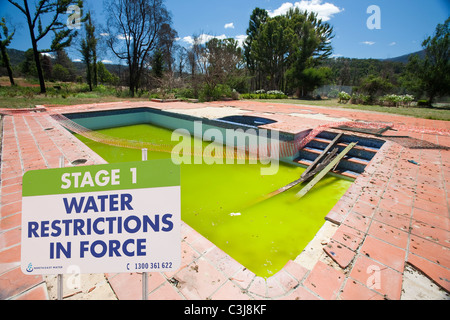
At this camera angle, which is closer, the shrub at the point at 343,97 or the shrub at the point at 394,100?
the shrub at the point at 394,100

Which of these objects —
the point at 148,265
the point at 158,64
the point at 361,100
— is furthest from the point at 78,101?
the point at 361,100

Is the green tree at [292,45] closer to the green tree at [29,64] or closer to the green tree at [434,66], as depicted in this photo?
the green tree at [434,66]

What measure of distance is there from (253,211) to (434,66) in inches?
812

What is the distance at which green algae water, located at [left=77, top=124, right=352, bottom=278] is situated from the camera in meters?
2.12

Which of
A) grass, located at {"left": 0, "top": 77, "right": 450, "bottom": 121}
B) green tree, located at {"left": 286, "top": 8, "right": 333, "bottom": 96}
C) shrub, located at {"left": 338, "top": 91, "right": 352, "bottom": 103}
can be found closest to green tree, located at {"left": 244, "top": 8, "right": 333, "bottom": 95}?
green tree, located at {"left": 286, "top": 8, "right": 333, "bottom": 96}

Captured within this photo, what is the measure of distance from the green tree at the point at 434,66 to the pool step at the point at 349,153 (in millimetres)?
16791

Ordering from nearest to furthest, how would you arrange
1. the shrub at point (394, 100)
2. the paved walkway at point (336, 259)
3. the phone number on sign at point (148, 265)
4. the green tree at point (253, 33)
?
the phone number on sign at point (148, 265), the paved walkway at point (336, 259), the shrub at point (394, 100), the green tree at point (253, 33)

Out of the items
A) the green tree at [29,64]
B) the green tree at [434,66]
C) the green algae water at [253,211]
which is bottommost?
the green algae water at [253,211]

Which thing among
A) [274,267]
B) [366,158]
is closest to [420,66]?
[366,158]

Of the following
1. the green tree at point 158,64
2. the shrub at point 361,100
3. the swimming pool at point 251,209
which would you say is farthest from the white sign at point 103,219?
the green tree at point 158,64

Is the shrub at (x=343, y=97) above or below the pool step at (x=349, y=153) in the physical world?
above

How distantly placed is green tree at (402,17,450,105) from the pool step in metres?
16.8

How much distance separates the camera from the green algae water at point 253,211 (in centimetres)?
212
